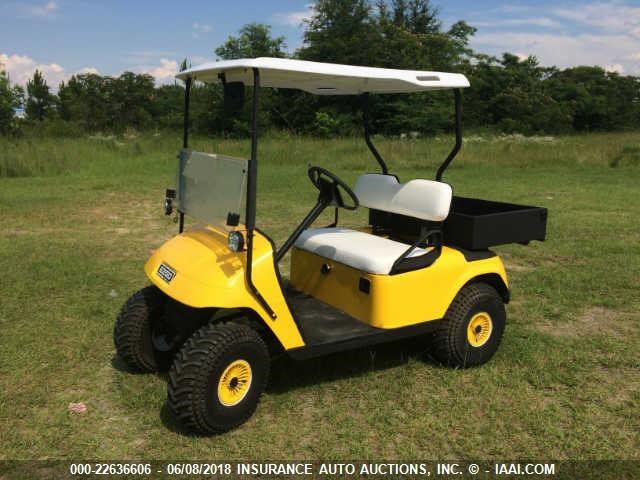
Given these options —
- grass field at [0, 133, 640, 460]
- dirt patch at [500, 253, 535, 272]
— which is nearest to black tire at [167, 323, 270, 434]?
grass field at [0, 133, 640, 460]

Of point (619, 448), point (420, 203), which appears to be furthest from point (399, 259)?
A: point (619, 448)

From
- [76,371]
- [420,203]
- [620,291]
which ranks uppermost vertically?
[420,203]

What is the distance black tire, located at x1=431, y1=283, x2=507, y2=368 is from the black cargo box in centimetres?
30

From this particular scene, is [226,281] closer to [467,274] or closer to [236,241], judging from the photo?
[236,241]

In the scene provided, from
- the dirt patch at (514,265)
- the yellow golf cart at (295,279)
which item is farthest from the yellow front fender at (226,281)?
the dirt patch at (514,265)

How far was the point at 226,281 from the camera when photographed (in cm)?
303

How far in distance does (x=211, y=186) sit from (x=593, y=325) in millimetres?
3236

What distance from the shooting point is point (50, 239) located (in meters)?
7.34

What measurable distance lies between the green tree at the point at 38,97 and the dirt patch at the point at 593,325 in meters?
58.6

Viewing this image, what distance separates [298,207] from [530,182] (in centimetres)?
603

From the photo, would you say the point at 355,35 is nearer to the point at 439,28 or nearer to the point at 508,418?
the point at 439,28

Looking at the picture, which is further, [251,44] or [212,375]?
[251,44]

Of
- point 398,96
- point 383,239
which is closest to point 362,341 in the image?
point 383,239

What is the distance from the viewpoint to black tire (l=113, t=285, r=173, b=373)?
352cm
